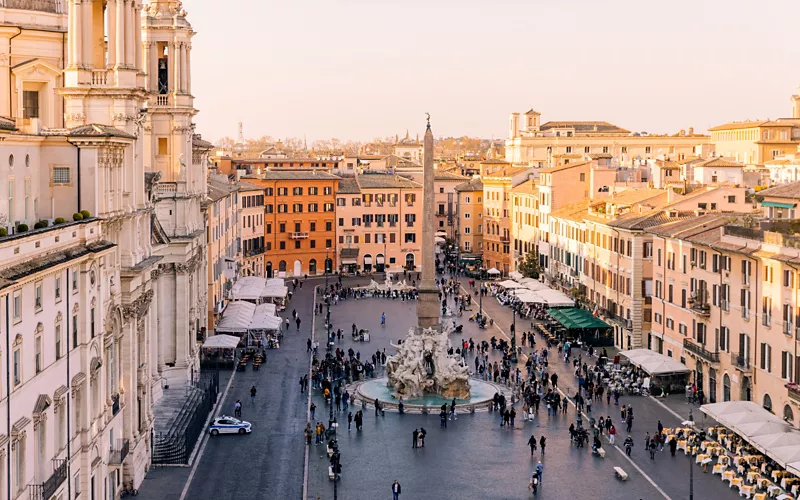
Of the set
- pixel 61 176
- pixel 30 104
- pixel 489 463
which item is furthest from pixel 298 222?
pixel 61 176

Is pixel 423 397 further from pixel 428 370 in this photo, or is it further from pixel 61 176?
pixel 61 176

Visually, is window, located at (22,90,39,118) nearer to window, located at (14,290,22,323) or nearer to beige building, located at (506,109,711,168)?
window, located at (14,290,22,323)

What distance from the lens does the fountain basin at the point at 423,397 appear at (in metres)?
57.7

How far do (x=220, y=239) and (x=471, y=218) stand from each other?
50325mm

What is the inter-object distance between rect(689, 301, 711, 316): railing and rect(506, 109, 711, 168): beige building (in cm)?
9043

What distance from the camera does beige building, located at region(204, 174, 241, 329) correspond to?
254 feet

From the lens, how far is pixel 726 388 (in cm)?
5709

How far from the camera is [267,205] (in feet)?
396

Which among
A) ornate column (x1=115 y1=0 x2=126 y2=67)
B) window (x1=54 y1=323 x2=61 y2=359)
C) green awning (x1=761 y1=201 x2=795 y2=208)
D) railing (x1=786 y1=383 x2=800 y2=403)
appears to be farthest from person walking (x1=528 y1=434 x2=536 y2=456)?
window (x1=54 y1=323 x2=61 y2=359)

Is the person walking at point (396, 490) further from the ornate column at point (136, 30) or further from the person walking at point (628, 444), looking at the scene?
the ornate column at point (136, 30)

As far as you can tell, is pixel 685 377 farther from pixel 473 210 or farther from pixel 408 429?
pixel 473 210

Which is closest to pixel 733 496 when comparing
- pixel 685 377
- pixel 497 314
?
pixel 685 377

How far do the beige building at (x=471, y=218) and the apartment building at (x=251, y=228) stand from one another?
78.8 ft

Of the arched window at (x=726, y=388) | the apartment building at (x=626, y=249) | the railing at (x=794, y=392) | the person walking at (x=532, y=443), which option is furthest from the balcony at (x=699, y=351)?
the person walking at (x=532, y=443)
